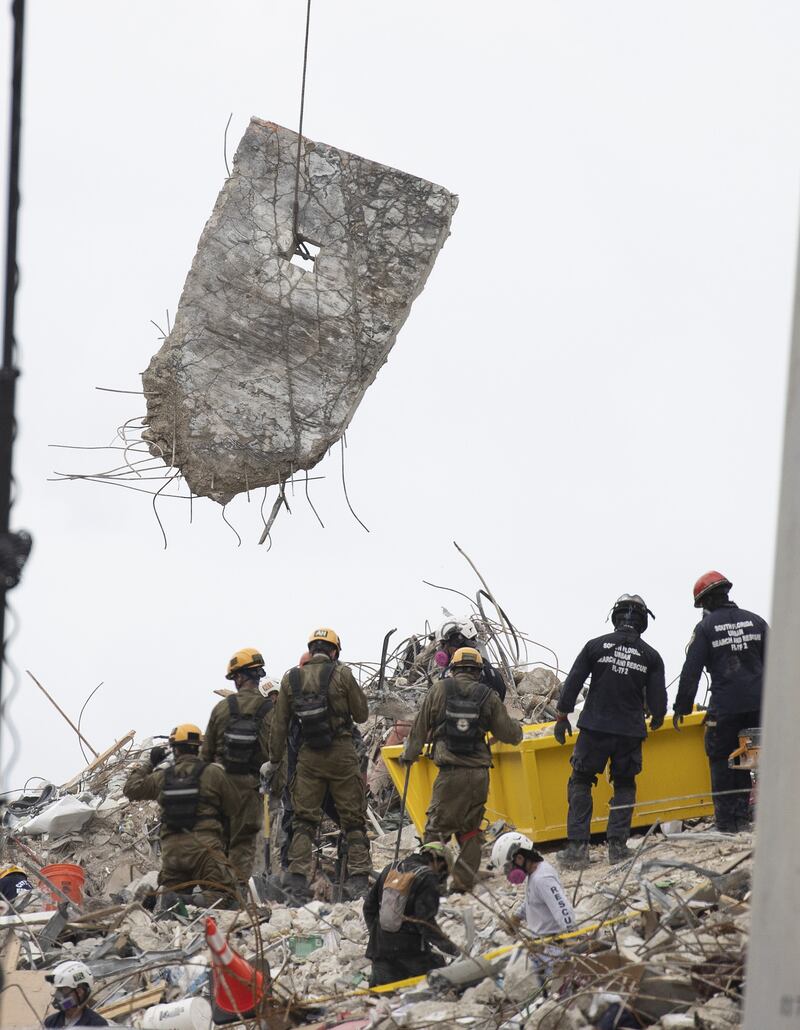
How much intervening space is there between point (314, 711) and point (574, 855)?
1.99m

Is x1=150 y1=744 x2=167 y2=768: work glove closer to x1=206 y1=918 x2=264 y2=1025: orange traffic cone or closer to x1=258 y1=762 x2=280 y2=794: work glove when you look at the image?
x1=258 y1=762 x2=280 y2=794: work glove

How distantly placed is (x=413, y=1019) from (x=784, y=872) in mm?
3582

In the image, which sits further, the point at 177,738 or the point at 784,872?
the point at 177,738

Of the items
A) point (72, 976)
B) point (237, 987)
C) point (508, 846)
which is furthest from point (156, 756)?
point (508, 846)

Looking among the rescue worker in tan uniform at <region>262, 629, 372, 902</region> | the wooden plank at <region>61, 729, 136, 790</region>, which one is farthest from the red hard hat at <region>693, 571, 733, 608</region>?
the wooden plank at <region>61, 729, 136, 790</region>

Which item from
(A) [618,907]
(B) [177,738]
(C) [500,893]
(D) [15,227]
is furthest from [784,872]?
(B) [177,738]

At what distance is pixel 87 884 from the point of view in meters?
12.3

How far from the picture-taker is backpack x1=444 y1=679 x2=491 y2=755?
9.62 meters

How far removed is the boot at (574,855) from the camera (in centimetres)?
926

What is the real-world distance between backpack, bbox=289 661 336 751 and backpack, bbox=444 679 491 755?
84 centimetres

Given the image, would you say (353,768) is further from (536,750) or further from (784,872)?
(784,872)

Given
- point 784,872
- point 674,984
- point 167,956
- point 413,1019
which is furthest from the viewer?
point 167,956

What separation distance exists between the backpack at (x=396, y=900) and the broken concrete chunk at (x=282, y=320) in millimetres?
3162

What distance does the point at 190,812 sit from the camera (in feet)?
33.2
